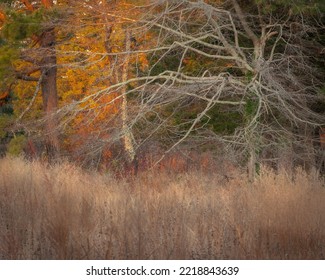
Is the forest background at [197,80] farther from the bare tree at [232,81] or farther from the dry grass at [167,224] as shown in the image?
the dry grass at [167,224]

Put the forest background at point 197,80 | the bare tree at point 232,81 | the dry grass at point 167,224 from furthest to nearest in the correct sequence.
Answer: the forest background at point 197,80, the bare tree at point 232,81, the dry grass at point 167,224

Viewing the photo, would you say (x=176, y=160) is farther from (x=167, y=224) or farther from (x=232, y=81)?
(x=167, y=224)

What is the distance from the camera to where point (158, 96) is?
→ 13.5 meters

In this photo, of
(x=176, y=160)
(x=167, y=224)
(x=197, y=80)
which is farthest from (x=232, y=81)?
(x=167, y=224)

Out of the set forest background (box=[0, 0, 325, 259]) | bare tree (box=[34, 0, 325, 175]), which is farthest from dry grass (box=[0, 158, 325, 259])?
bare tree (box=[34, 0, 325, 175])

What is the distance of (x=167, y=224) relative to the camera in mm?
7422

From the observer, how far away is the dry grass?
6680 millimetres

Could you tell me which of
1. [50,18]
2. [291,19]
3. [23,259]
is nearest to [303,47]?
[291,19]

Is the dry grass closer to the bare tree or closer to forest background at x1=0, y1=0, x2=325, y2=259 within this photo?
forest background at x1=0, y1=0, x2=325, y2=259

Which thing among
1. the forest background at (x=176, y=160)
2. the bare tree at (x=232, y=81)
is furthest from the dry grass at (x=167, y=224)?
the bare tree at (x=232, y=81)

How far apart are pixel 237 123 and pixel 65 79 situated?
8766 mm

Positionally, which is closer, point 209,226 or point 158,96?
point 209,226

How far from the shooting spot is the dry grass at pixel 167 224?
263 inches

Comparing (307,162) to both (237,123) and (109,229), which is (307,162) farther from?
(109,229)
